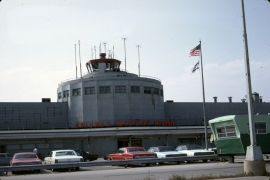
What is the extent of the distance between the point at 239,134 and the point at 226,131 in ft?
4.63

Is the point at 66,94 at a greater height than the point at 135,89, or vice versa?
the point at 135,89

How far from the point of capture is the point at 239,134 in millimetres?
23359

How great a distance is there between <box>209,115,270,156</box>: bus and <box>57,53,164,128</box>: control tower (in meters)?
30.7

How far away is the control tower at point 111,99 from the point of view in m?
55.0

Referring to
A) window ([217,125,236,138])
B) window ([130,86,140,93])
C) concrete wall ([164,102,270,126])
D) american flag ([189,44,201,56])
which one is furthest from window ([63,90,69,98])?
window ([217,125,236,138])

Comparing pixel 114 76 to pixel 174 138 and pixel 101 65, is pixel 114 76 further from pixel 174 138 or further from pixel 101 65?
pixel 174 138

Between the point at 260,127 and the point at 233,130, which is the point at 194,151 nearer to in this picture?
the point at 233,130

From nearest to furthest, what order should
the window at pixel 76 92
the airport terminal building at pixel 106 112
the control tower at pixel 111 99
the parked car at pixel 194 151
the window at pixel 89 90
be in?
the parked car at pixel 194 151
the airport terminal building at pixel 106 112
the control tower at pixel 111 99
the window at pixel 89 90
the window at pixel 76 92

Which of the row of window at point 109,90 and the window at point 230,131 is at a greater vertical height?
the row of window at point 109,90

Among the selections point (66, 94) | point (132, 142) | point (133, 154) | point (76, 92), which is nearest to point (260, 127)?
point (133, 154)

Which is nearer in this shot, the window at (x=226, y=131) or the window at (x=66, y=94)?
the window at (x=226, y=131)

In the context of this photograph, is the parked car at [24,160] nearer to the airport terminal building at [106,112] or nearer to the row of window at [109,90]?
the airport terminal building at [106,112]

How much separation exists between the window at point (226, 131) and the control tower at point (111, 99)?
3029 cm

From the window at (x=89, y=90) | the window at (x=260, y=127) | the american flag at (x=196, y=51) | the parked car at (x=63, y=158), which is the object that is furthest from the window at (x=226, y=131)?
the window at (x=89, y=90)
